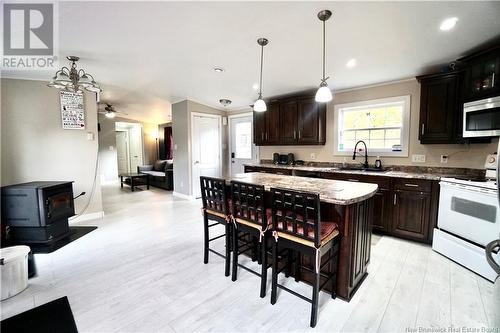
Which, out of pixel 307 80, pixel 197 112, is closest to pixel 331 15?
pixel 307 80

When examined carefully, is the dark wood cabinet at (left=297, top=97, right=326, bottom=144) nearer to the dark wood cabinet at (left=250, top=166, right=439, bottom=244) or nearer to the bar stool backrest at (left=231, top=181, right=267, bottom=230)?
the dark wood cabinet at (left=250, top=166, right=439, bottom=244)

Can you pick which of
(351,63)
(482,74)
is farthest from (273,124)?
(482,74)

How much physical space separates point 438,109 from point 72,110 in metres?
5.61

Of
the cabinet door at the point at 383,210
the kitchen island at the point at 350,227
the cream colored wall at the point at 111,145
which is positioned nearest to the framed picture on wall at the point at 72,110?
the kitchen island at the point at 350,227

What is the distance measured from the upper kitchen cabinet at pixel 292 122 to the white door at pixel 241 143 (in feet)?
2.24

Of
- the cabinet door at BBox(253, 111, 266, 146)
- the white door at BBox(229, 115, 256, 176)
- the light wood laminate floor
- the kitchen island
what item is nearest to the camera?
the light wood laminate floor

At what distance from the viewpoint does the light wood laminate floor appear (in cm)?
169

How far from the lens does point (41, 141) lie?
3629mm

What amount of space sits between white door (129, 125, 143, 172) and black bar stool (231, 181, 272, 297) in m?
8.22

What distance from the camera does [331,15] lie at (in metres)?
2.21

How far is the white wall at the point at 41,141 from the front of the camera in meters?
3.42

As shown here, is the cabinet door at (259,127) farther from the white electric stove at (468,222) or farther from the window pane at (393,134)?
the white electric stove at (468,222)

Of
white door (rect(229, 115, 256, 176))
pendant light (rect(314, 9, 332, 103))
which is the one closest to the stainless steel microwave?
pendant light (rect(314, 9, 332, 103))

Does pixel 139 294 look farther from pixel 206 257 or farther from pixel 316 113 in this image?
pixel 316 113
